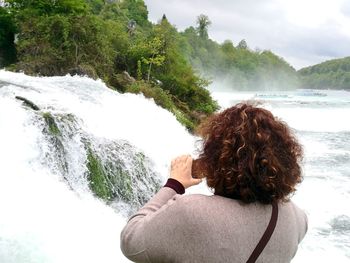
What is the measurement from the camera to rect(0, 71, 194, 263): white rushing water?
530cm

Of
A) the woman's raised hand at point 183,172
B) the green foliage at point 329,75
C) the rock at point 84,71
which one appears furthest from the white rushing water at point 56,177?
the green foliage at point 329,75

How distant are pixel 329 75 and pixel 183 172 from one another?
140942mm

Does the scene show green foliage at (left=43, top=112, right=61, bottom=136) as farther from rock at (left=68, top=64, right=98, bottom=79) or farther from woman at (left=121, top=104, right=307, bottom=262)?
rock at (left=68, top=64, right=98, bottom=79)

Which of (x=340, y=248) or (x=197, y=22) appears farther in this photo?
(x=197, y=22)

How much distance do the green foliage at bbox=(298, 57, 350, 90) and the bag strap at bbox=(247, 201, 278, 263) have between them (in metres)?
131

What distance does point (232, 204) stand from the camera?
149cm

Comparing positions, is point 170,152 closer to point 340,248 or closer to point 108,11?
point 340,248

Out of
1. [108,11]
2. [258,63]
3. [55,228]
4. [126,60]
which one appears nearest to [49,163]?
[55,228]

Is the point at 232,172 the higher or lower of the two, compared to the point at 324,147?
higher

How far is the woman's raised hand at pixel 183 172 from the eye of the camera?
1.63 m

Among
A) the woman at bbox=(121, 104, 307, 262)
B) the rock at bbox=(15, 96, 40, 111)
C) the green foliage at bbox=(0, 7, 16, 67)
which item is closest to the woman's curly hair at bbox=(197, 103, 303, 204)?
the woman at bbox=(121, 104, 307, 262)

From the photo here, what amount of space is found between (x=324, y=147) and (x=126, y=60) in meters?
9.51

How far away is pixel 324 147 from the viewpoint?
55.9 feet

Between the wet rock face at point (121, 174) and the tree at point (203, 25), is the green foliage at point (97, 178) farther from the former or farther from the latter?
the tree at point (203, 25)
